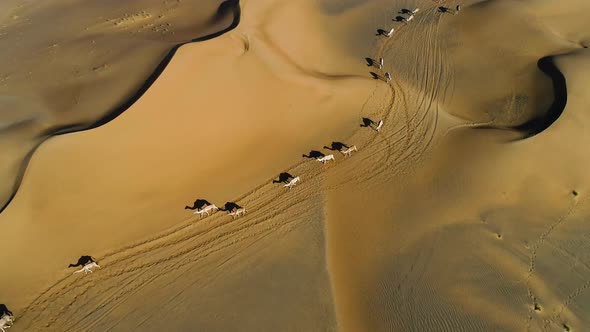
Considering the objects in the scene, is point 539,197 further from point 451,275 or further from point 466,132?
point 451,275

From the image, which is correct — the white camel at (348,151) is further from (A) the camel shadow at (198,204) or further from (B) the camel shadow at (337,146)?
(A) the camel shadow at (198,204)

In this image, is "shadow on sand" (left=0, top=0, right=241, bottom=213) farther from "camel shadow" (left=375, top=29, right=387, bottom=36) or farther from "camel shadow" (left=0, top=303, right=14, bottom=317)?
"camel shadow" (left=375, top=29, right=387, bottom=36)

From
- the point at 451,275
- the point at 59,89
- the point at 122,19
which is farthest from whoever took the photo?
the point at 122,19

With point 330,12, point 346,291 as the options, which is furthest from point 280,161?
point 330,12

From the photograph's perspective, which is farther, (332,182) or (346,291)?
(332,182)

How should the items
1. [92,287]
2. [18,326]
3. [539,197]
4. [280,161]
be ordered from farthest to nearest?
[280,161], [539,197], [92,287], [18,326]

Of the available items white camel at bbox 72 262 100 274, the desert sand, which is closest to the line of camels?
white camel at bbox 72 262 100 274
